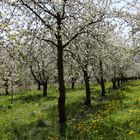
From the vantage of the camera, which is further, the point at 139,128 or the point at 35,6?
the point at 35,6

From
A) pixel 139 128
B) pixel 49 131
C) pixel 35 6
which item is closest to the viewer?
pixel 139 128

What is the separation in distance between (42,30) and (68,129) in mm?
6026

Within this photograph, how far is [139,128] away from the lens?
46.9ft


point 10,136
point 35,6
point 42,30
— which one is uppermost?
point 35,6

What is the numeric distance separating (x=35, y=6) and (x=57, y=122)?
6576 millimetres

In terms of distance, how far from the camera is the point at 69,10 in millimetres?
19625

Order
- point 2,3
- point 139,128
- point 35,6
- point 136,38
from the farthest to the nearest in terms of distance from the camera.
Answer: point 136,38, point 35,6, point 2,3, point 139,128

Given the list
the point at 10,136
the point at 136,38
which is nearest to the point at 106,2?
the point at 10,136

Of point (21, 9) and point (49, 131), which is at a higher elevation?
point (21, 9)

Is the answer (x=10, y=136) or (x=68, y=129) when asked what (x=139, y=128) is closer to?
(x=68, y=129)

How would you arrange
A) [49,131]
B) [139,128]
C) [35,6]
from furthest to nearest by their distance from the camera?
[35,6] < [49,131] < [139,128]

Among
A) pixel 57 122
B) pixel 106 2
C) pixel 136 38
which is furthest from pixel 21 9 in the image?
pixel 136 38

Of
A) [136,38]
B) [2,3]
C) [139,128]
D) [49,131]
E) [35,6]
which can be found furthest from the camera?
[136,38]

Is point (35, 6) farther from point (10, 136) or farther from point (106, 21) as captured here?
point (10, 136)
